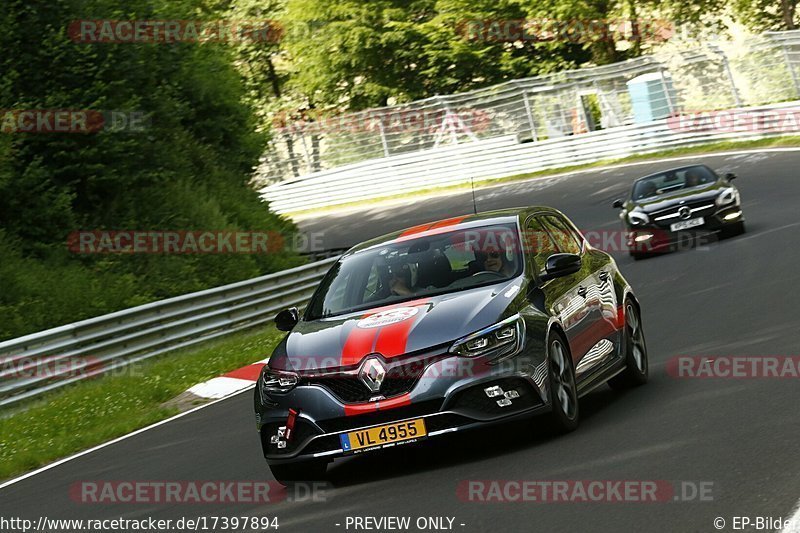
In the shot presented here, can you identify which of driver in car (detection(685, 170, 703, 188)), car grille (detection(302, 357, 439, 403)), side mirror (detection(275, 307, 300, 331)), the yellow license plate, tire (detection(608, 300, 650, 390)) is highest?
side mirror (detection(275, 307, 300, 331))

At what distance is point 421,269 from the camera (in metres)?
8.98

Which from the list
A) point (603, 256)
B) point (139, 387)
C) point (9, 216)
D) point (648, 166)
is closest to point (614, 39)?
point (648, 166)

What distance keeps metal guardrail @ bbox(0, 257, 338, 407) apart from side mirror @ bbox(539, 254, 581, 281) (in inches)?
334

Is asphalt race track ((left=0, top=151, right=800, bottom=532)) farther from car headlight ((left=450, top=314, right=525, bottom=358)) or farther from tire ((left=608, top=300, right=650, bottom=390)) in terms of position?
car headlight ((left=450, top=314, right=525, bottom=358))

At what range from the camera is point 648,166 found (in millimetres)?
38500

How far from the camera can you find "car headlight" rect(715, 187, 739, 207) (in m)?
21.0

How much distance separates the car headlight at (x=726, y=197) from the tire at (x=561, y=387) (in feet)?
43.1

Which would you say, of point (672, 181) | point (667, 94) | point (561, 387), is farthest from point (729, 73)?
point (561, 387)

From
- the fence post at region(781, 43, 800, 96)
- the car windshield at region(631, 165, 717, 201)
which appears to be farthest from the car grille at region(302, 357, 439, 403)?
the fence post at region(781, 43, 800, 96)

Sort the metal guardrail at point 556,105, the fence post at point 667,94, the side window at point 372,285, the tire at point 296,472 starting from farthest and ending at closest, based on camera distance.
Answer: the fence post at point 667,94 → the metal guardrail at point 556,105 → the side window at point 372,285 → the tire at point 296,472

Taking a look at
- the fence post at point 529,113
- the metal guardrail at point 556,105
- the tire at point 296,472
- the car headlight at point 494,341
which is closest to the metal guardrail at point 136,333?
the tire at point 296,472

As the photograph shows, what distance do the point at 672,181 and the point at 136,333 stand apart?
949cm

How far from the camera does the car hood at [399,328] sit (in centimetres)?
786

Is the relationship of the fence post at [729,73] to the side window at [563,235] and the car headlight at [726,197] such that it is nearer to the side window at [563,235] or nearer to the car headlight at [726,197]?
the car headlight at [726,197]
